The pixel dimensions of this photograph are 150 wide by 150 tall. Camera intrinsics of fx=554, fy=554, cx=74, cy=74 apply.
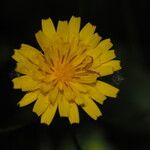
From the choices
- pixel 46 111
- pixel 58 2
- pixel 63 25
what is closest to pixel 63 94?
pixel 46 111

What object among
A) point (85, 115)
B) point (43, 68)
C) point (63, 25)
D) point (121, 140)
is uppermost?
point (63, 25)

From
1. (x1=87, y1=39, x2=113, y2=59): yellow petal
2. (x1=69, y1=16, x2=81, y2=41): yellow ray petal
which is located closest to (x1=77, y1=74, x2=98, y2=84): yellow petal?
(x1=87, y1=39, x2=113, y2=59): yellow petal

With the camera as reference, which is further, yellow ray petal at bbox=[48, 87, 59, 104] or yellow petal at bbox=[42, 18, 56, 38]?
yellow petal at bbox=[42, 18, 56, 38]

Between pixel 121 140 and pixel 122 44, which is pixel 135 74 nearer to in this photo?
pixel 122 44

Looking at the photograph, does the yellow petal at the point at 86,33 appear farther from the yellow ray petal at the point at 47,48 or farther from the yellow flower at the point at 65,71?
the yellow ray petal at the point at 47,48

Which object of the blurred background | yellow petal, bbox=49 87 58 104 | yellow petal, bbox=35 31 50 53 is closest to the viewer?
yellow petal, bbox=49 87 58 104

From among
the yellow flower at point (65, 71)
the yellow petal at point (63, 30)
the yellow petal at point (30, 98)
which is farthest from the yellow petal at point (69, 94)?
the yellow petal at point (63, 30)

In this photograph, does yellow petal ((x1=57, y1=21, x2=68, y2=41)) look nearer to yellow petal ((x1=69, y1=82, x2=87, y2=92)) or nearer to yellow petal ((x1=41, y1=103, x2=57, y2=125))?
yellow petal ((x1=69, y1=82, x2=87, y2=92))
